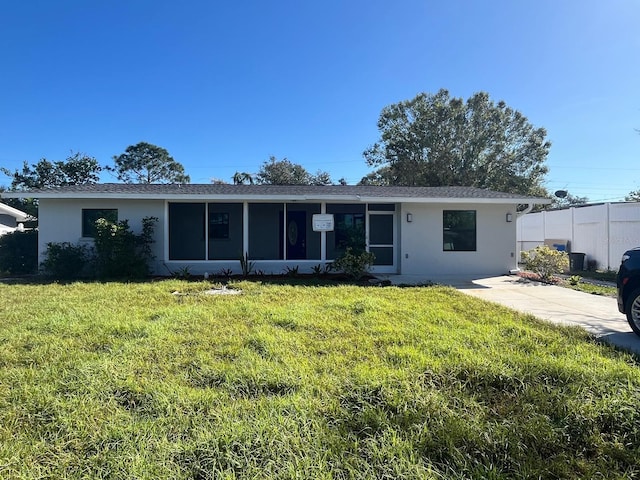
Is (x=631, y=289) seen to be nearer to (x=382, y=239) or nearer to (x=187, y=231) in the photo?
(x=382, y=239)

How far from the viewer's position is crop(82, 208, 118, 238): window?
1112cm

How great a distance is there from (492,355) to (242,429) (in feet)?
8.78

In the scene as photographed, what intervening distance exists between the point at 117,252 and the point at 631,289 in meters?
11.5

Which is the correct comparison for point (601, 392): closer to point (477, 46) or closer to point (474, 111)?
point (477, 46)

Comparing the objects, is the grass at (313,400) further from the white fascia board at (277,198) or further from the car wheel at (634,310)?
the white fascia board at (277,198)

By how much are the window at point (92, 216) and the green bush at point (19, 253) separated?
241 centimetres

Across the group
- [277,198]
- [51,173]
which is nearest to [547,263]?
[277,198]

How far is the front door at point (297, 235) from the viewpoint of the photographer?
518 inches

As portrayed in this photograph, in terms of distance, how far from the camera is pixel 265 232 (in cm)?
1337

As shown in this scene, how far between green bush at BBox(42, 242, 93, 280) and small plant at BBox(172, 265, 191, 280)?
107 inches

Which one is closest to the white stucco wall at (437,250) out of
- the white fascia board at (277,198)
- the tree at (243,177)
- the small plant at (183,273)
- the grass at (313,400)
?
the small plant at (183,273)

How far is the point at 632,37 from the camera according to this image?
8.91 m

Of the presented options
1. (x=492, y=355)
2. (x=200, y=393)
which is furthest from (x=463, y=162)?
(x=200, y=393)

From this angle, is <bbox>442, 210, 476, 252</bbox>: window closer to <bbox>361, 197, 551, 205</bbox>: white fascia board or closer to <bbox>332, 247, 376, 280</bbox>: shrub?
<bbox>361, 197, 551, 205</bbox>: white fascia board
